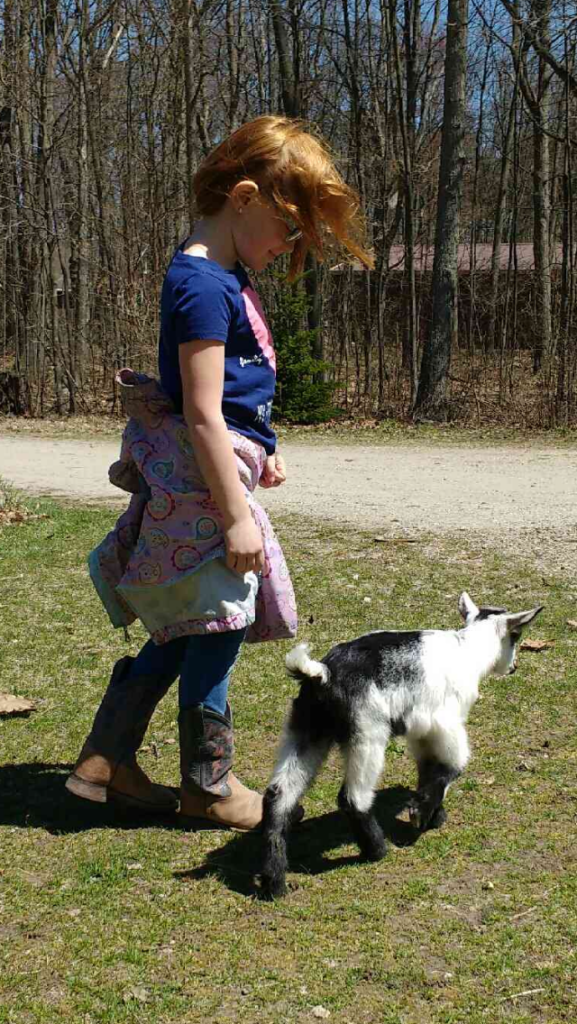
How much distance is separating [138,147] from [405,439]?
10719 mm

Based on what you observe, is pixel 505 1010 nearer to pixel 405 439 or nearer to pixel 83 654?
pixel 83 654

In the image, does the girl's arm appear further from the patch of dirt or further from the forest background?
the forest background

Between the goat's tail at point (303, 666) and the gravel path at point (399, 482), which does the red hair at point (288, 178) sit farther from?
the gravel path at point (399, 482)

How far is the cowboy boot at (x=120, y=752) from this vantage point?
321 cm

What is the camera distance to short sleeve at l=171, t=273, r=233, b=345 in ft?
9.05

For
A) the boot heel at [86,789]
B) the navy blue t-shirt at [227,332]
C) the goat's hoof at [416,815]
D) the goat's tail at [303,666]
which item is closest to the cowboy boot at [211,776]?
the boot heel at [86,789]

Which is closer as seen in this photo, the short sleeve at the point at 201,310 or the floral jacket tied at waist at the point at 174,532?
the short sleeve at the point at 201,310

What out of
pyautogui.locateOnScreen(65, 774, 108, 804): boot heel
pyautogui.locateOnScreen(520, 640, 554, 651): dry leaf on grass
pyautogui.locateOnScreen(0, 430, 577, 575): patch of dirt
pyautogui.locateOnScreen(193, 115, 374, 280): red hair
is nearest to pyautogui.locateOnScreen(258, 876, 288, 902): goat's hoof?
pyautogui.locateOnScreen(65, 774, 108, 804): boot heel

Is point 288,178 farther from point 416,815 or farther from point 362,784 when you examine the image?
point 416,815

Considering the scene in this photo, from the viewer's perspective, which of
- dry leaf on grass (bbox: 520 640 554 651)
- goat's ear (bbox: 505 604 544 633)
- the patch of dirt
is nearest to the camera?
goat's ear (bbox: 505 604 544 633)

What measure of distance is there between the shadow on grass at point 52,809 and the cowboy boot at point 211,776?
0.16m

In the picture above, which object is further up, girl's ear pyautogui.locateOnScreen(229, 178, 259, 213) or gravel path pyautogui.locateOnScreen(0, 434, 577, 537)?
girl's ear pyautogui.locateOnScreen(229, 178, 259, 213)

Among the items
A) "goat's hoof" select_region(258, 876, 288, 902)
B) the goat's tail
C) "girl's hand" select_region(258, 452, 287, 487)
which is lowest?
"goat's hoof" select_region(258, 876, 288, 902)

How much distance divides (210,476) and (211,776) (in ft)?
3.10
